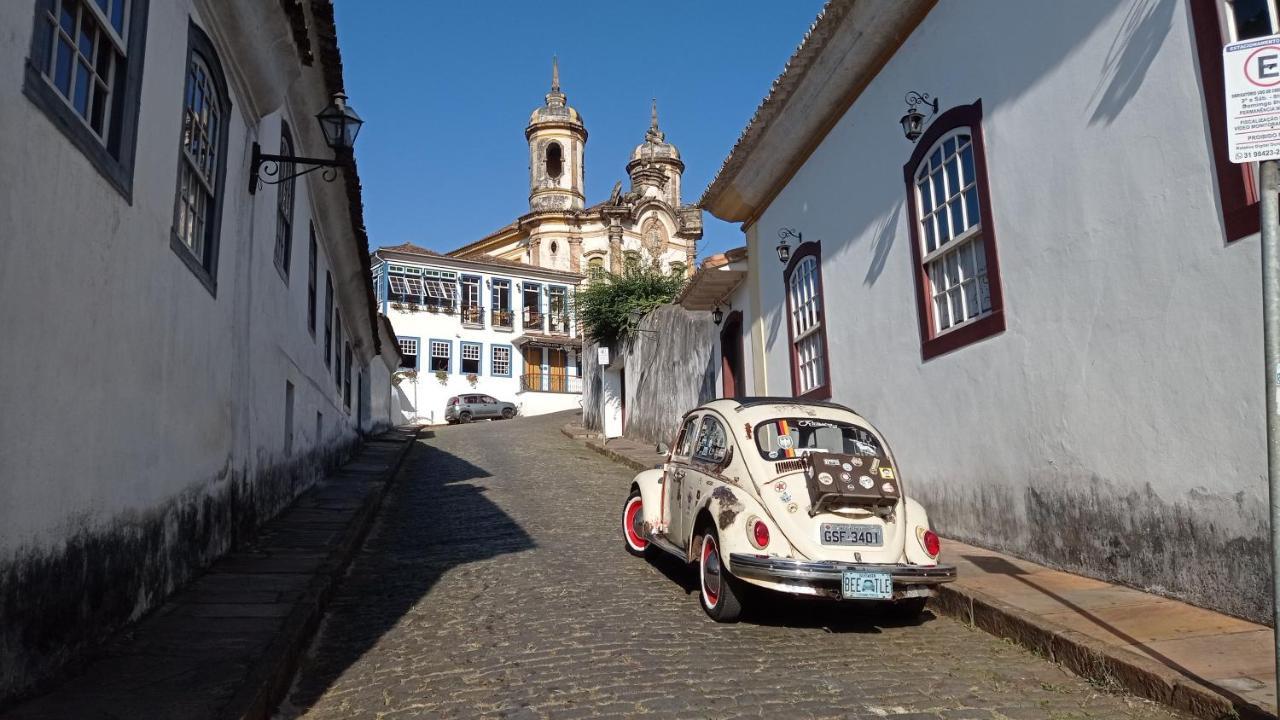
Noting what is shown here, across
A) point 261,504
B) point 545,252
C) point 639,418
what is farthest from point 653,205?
point 261,504

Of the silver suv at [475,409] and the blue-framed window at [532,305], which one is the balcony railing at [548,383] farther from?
the blue-framed window at [532,305]

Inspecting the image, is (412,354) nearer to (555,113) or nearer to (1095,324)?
(555,113)

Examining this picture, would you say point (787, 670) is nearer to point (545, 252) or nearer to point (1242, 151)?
point (1242, 151)

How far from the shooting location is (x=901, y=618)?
6082mm

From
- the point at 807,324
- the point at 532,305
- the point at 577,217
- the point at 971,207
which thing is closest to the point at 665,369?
the point at 807,324

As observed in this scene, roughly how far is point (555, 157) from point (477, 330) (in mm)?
12595

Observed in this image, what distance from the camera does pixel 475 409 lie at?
125 feet

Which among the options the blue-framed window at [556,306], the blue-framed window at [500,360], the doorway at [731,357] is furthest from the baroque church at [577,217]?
the doorway at [731,357]

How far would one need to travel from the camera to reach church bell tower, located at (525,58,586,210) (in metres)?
46.4

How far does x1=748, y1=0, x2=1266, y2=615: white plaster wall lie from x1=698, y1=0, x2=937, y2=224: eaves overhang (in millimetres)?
313

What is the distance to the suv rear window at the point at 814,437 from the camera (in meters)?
6.37

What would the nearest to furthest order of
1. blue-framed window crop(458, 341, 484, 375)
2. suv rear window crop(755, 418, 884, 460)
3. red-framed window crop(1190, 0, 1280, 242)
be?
red-framed window crop(1190, 0, 1280, 242) → suv rear window crop(755, 418, 884, 460) → blue-framed window crop(458, 341, 484, 375)

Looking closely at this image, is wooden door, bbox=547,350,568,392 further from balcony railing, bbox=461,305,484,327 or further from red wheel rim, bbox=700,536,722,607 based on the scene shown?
red wheel rim, bbox=700,536,722,607

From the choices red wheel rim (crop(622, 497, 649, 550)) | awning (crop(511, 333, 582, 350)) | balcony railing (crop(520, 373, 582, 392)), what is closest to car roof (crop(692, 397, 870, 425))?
red wheel rim (crop(622, 497, 649, 550))
